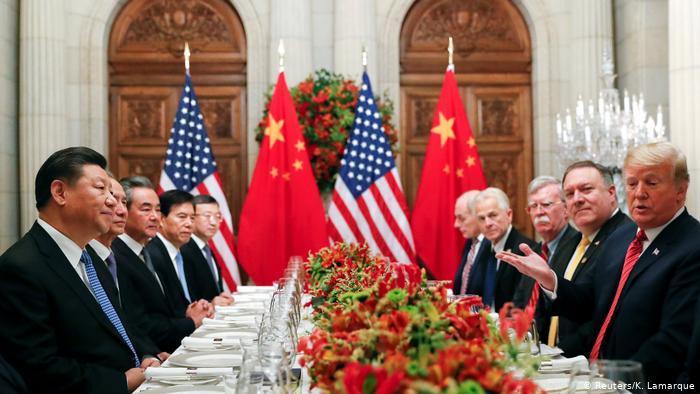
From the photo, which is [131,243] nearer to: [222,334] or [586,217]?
[222,334]

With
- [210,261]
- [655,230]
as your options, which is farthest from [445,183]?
[655,230]

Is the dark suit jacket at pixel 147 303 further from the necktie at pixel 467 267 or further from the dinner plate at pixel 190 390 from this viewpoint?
the necktie at pixel 467 267

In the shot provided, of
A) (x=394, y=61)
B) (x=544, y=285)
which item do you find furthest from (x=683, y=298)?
(x=394, y=61)

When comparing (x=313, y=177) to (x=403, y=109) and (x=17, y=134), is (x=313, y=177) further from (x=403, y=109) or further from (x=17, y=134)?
(x=17, y=134)

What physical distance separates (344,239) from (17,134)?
3641 mm

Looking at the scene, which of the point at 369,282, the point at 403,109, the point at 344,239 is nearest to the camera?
the point at 369,282

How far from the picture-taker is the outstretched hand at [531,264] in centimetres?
308

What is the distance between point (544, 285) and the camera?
3535 millimetres

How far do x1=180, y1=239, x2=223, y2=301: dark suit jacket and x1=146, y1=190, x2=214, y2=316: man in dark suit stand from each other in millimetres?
16

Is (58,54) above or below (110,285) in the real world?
above

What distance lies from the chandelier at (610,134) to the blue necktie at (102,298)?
5.21 metres

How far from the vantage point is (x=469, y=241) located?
707 centimetres

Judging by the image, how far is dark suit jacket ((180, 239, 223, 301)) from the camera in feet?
20.3

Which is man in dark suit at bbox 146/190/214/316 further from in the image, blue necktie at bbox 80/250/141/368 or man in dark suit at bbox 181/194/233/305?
blue necktie at bbox 80/250/141/368
